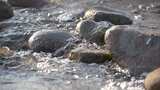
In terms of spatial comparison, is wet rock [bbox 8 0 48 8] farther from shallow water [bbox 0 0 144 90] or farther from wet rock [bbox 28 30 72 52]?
wet rock [bbox 28 30 72 52]

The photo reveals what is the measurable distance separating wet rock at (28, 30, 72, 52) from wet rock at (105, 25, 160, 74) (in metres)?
1.27

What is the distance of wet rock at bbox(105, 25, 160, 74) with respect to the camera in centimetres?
713

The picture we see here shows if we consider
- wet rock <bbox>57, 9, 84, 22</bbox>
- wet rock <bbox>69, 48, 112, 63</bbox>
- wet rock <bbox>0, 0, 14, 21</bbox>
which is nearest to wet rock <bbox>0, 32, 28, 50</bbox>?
wet rock <bbox>69, 48, 112, 63</bbox>

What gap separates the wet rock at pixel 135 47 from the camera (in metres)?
7.13

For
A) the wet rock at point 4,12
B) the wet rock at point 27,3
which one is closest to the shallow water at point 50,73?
the wet rock at point 4,12

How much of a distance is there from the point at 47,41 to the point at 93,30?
92 centimetres

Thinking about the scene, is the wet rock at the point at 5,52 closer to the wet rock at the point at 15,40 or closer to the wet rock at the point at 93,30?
the wet rock at the point at 15,40

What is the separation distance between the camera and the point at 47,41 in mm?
8625

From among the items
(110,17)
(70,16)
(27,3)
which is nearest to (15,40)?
(110,17)

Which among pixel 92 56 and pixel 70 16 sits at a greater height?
pixel 92 56

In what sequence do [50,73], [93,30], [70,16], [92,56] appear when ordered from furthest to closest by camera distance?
[70,16] < [93,30] < [92,56] < [50,73]

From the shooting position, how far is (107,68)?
7496 mm

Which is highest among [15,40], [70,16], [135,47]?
[135,47]

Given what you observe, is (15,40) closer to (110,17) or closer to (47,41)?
(47,41)
